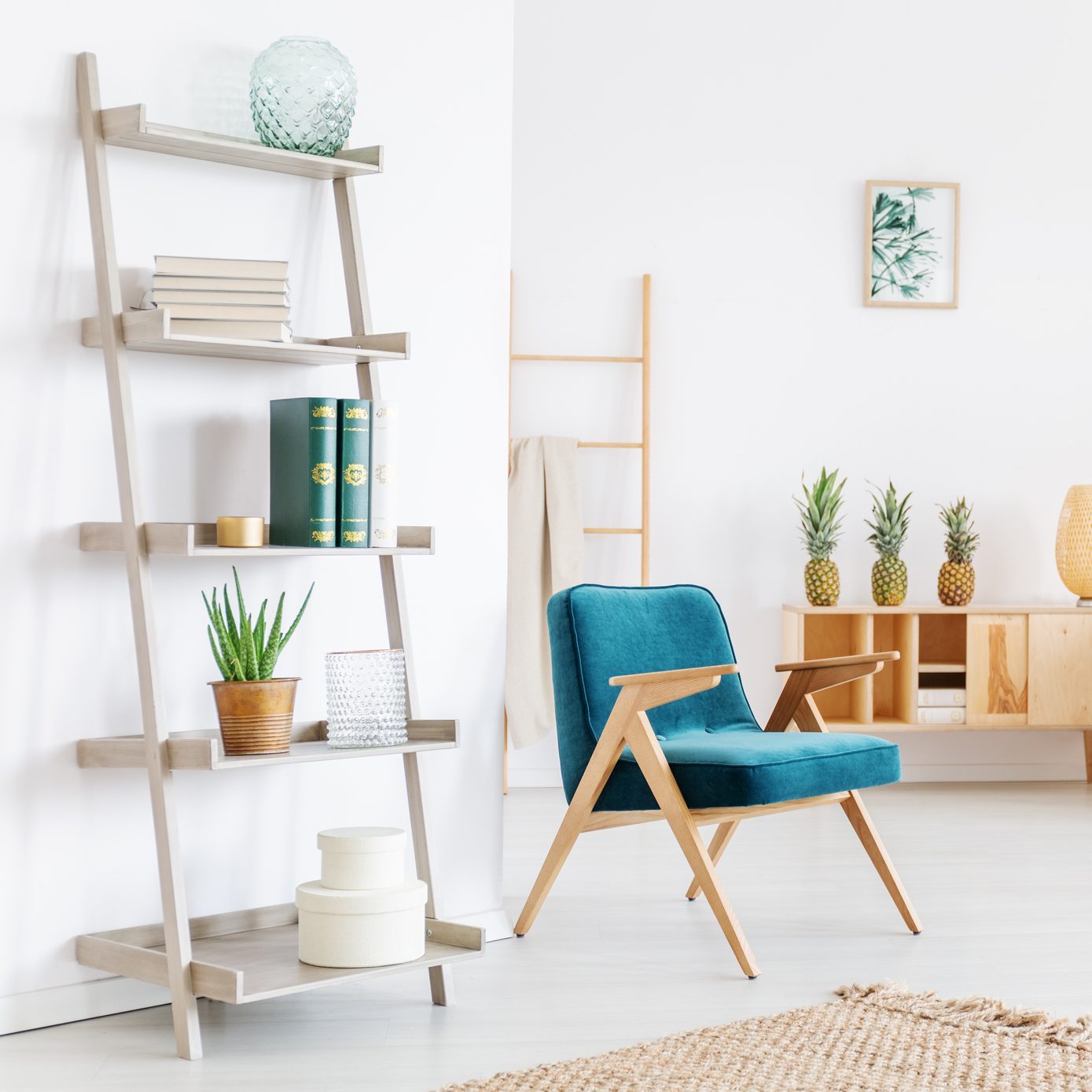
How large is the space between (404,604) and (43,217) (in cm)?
97

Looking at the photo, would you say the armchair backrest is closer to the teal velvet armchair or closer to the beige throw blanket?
the teal velvet armchair

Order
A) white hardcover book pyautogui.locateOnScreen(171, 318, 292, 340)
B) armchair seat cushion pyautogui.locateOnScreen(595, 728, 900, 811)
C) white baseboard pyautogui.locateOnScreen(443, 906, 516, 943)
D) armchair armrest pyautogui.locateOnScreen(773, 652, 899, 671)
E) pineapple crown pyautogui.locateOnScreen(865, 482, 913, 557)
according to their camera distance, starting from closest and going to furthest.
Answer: white hardcover book pyautogui.locateOnScreen(171, 318, 292, 340), armchair seat cushion pyautogui.locateOnScreen(595, 728, 900, 811), white baseboard pyautogui.locateOnScreen(443, 906, 516, 943), armchair armrest pyautogui.locateOnScreen(773, 652, 899, 671), pineapple crown pyautogui.locateOnScreen(865, 482, 913, 557)

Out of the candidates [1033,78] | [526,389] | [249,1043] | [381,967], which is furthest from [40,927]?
[1033,78]

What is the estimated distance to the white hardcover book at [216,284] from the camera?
2.48 m

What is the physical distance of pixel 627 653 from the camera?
3268 millimetres

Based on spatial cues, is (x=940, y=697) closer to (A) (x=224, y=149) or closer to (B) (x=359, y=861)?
(B) (x=359, y=861)

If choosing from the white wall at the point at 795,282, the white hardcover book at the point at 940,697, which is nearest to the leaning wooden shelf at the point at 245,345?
the white wall at the point at 795,282

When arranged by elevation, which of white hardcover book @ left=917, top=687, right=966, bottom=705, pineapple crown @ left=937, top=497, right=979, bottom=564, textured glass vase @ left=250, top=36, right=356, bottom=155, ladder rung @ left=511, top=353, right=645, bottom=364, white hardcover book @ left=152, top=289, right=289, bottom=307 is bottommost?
white hardcover book @ left=917, top=687, right=966, bottom=705

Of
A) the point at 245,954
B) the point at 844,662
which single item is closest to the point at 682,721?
the point at 844,662

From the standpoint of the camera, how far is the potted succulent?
2.48 meters

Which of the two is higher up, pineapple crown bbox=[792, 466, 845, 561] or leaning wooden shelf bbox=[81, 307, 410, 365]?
leaning wooden shelf bbox=[81, 307, 410, 365]

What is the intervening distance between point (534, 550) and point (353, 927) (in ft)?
9.05

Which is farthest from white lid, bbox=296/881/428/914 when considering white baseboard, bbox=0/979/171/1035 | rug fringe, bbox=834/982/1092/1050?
rug fringe, bbox=834/982/1092/1050

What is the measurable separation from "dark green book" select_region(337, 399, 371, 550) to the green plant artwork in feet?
10.9
